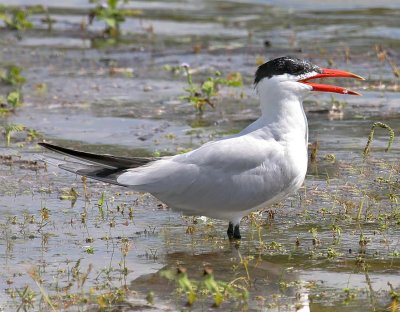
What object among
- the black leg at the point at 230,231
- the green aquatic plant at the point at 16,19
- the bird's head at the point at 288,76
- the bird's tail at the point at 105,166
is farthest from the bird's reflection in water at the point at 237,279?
the green aquatic plant at the point at 16,19

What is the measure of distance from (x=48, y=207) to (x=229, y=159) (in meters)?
1.38

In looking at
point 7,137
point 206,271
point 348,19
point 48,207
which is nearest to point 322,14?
point 348,19

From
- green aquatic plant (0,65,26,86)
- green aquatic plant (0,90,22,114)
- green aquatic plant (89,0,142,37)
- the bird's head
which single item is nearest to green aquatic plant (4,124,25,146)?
green aquatic plant (0,90,22,114)

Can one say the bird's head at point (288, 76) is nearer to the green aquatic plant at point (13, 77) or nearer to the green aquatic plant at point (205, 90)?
the green aquatic plant at point (205, 90)

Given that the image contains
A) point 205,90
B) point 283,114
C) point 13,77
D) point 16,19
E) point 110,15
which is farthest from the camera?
point 16,19

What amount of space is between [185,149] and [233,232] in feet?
6.84

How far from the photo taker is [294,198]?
711 centimetres

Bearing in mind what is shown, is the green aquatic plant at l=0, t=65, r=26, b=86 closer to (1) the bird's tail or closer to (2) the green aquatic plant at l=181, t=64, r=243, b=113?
(2) the green aquatic plant at l=181, t=64, r=243, b=113

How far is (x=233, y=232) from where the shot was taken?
20.6ft

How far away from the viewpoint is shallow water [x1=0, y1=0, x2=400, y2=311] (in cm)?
550

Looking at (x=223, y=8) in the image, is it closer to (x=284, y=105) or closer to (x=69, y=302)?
(x=284, y=105)

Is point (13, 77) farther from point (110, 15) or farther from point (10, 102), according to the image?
point (110, 15)

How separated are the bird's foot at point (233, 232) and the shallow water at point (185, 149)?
56 mm

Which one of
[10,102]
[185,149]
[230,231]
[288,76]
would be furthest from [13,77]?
[230,231]
